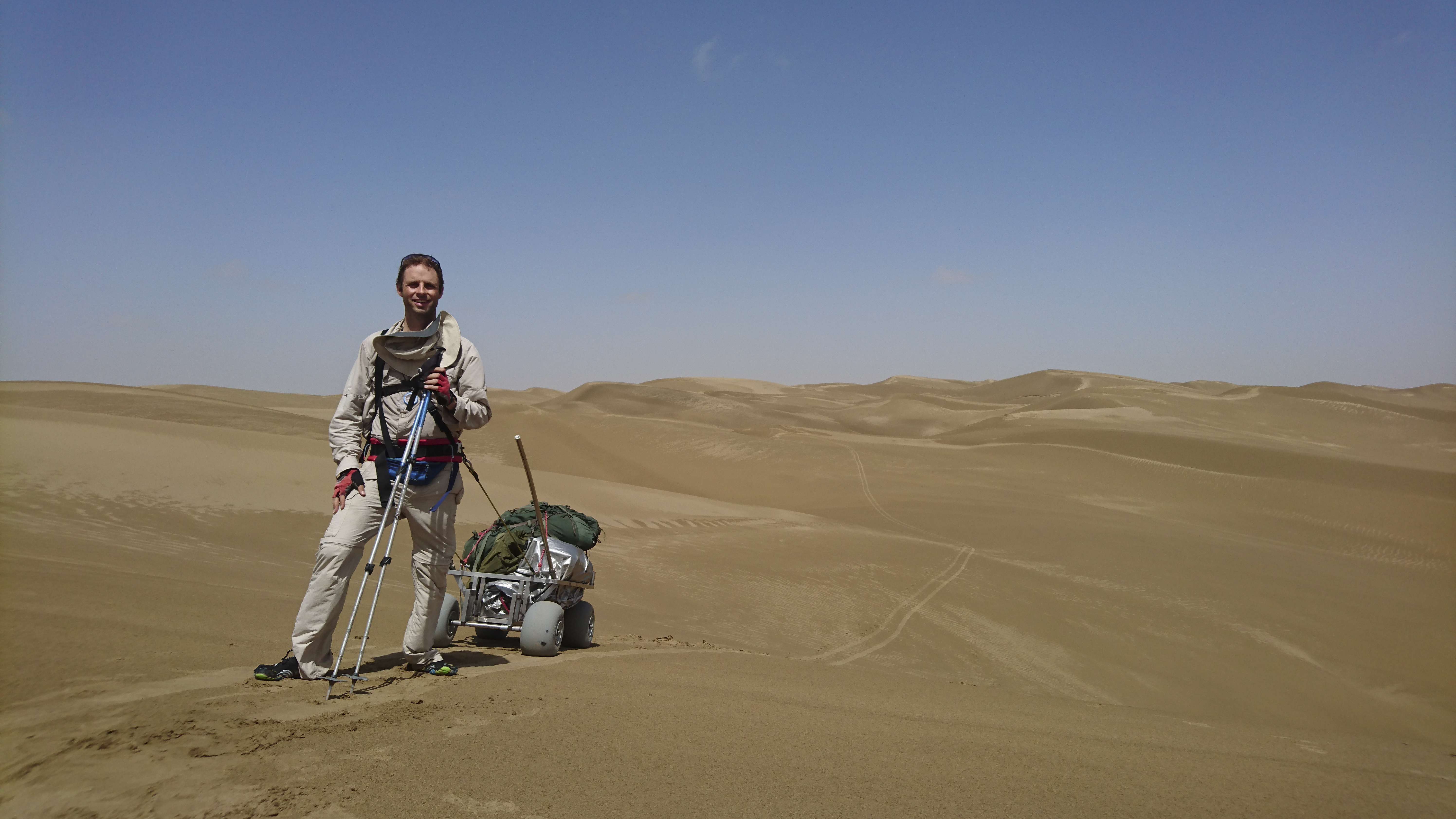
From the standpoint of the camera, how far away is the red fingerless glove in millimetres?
4312

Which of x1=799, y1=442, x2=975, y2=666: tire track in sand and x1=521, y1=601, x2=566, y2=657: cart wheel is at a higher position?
x1=521, y1=601, x2=566, y2=657: cart wheel

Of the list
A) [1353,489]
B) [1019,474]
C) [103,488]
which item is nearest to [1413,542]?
[1353,489]

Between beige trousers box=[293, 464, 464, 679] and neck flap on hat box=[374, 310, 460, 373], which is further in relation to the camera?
neck flap on hat box=[374, 310, 460, 373]

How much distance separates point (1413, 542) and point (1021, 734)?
21154 mm

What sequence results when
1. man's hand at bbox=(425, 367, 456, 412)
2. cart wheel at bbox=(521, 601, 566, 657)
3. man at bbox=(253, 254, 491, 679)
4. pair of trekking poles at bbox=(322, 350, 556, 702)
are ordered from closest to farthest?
pair of trekking poles at bbox=(322, 350, 556, 702) < man at bbox=(253, 254, 491, 679) < man's hand at bbox=(425, 367, 456, 412) < cart wheel at bbox=(521, 601, 566, 657)

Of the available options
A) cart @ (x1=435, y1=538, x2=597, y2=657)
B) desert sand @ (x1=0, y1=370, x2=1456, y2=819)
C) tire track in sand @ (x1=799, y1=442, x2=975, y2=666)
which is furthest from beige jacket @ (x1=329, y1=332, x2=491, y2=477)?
tire track in sand @ (x1=799, y1=442, x2=975, y2=666)

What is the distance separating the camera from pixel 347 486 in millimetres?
4328

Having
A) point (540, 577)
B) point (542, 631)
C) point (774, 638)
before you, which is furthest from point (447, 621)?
point (774, 638)

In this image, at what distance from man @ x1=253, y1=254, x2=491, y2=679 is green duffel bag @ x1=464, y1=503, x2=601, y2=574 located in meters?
1.38

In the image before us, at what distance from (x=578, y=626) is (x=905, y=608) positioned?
7336mm

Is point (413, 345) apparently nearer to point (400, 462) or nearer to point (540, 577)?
point (400, 462)

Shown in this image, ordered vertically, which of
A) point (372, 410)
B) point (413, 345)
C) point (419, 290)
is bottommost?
point (372, 410)

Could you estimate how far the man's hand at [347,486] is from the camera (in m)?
4.31

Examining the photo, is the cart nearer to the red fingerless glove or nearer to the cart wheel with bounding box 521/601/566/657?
the cart wheel with bounding box 521/601/566/657
